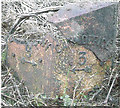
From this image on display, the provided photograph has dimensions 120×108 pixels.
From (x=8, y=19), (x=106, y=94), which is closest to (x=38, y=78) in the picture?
(x=106, y=94)

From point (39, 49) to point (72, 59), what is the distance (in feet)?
1.03

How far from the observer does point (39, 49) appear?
2.01 meters

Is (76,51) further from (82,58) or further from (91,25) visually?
(91,25)

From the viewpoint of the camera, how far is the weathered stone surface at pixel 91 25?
1.85 m

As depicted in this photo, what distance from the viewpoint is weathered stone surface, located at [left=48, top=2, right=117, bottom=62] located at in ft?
6.07

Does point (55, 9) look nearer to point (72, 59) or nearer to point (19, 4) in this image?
point (72, 59)

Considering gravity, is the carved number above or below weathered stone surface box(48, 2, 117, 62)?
below

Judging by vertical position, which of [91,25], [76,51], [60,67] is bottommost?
[60,67]

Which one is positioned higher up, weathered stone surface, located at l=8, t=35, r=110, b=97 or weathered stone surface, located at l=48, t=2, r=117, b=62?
weathered stone surface, located at l=48, t=2, r=117, b=62

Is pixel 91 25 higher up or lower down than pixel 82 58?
higher up

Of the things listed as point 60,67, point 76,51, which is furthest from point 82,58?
point 60,67

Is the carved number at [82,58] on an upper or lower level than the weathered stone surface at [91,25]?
lower

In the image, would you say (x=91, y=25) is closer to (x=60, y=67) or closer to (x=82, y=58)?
(x=82, y=58)

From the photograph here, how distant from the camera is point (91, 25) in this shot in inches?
73.8
